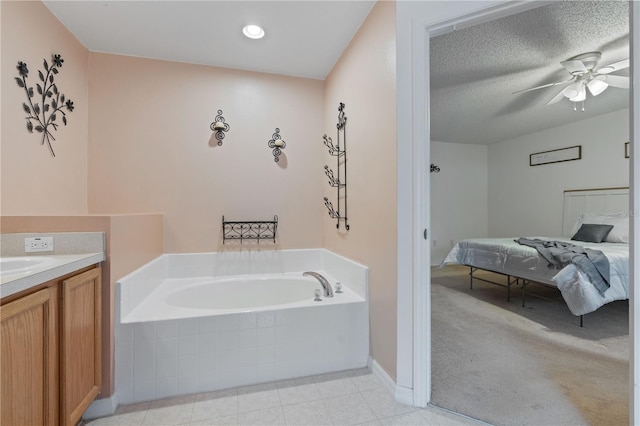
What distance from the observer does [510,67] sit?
2605 millimetres

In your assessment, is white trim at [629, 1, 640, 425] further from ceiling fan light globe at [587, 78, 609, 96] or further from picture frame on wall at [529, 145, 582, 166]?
picture frame on wall at [529, 145, 582, 166]

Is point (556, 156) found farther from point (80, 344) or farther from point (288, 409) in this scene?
point (80, 344)

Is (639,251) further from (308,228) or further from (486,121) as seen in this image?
(486,121)

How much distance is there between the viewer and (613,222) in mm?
3414

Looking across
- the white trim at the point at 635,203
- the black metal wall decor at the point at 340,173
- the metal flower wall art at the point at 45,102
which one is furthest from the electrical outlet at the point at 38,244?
the white trim at the point at 635,203

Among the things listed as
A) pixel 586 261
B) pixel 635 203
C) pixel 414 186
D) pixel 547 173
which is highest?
pixel 547 173

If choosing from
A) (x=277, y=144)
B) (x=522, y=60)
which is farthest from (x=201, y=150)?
(x=522, y=60)

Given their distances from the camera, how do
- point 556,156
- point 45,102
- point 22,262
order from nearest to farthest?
1. point 22,262
2. point 45,102
3. point 556,156

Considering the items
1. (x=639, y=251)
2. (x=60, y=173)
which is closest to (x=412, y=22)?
(x=639, y=251)

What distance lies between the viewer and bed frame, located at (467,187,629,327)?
3.66 meters

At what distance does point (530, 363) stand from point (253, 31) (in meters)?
3.14

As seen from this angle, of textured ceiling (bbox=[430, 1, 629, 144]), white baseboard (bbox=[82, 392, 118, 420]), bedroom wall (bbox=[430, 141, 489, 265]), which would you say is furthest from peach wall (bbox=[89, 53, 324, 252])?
bedroom wall (bbox=[430, 141, 489, 265])

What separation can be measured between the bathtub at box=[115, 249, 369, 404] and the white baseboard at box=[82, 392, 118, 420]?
0.20ft

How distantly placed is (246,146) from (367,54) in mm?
1355
